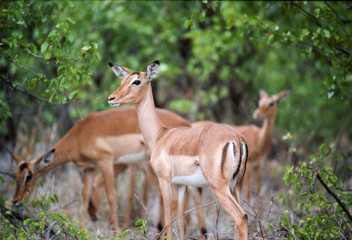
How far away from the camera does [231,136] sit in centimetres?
437

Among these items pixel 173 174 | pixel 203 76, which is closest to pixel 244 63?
pixel 203 76

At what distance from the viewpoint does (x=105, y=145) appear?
23.3ft

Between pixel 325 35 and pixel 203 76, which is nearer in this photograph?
pixel 325 35

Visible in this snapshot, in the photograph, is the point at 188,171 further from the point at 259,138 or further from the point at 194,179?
the point at 259,138

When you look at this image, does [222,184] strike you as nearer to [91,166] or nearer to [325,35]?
[325,35]

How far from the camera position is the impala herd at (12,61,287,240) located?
4301mm

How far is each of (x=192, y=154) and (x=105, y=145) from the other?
111 inches

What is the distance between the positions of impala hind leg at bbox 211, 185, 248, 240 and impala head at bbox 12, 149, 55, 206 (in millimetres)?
3166

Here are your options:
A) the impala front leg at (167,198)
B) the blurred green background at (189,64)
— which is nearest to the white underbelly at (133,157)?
the blurred green background at (189,64)

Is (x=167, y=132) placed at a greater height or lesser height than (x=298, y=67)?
greater

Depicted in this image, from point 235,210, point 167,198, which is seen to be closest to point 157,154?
point 167,198

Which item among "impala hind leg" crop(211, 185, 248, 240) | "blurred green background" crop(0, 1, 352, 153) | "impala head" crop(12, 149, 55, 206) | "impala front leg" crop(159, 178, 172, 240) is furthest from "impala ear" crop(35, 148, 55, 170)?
"impala hind leg" crop(211, 185, 248, 240)

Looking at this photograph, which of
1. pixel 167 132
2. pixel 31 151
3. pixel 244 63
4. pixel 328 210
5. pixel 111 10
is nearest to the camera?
pixel 167 132

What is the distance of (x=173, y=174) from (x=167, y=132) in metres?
0.54
